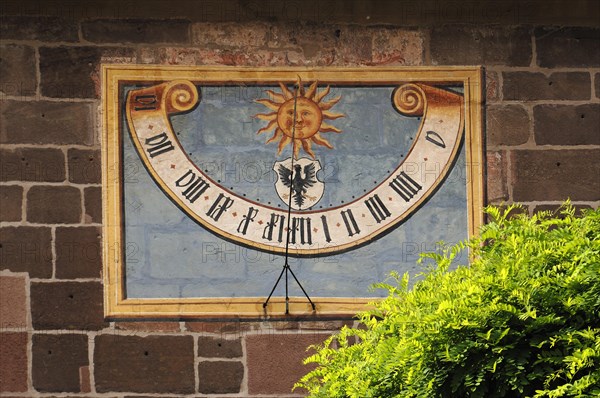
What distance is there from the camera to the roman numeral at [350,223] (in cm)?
644

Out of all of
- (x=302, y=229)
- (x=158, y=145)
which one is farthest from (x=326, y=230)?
(x=158, y=145)

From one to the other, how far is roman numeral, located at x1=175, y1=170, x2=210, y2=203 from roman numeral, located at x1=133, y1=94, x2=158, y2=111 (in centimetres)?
42

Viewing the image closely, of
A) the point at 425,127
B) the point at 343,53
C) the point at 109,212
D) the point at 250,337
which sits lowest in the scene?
the point at 250,337

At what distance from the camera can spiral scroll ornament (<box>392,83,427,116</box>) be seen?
21.5 ft

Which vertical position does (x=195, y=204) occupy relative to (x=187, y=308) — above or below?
above

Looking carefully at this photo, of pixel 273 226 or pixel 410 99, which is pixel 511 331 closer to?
pixel 273 226

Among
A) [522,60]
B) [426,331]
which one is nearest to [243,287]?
[522,60]

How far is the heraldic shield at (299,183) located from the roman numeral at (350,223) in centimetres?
18

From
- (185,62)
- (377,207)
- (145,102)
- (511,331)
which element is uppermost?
(185,62)

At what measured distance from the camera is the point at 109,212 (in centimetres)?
638

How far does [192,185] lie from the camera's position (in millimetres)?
6438

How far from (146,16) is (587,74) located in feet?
8.26

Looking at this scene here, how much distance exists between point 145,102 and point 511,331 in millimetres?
3488

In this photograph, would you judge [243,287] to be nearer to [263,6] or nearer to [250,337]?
[250,337]
